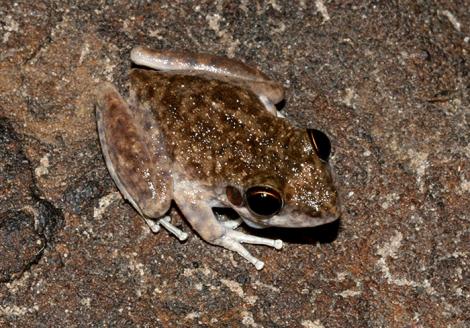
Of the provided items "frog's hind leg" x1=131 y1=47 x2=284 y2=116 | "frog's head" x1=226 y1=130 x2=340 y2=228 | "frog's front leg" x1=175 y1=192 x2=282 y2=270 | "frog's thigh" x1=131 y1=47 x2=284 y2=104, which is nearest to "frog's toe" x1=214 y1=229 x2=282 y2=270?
"frog's front leg" x1=175 y1=192 x2=282 y2=270

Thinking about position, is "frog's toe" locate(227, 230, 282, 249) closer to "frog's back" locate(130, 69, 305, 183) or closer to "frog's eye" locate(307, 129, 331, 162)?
"frog's back" locate(130, 69, 305, 183)

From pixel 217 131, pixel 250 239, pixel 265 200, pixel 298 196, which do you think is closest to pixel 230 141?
pixel 217 131

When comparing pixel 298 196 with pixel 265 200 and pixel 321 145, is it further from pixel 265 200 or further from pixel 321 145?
pixel 321 145

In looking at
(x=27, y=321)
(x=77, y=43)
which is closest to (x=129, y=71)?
(x=77, y=43)

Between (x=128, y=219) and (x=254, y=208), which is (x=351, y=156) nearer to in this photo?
(x=254, y=208)

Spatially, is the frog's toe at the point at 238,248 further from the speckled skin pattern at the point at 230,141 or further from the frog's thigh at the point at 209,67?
the frog's thigh at the point at 209,67

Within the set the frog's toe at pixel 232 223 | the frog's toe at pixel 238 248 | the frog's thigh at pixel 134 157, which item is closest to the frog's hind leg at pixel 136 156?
the frog's thigh at pixel 134 157

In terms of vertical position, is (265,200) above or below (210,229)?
above
